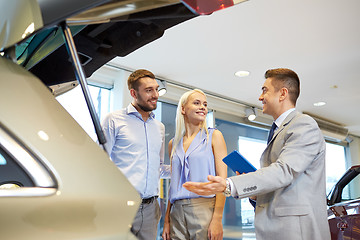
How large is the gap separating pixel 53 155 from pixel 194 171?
1.57 m

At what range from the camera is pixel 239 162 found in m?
1.69

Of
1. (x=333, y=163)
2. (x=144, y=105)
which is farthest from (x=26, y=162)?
(x=333, y=163)

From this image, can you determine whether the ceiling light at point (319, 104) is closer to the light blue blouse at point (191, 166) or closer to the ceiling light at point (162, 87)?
the ceiling light at point (162, 87)

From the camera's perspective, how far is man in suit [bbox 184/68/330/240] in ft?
4.98

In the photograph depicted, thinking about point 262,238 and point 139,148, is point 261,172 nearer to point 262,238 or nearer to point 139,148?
point 262,238

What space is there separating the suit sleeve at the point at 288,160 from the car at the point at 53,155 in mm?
921

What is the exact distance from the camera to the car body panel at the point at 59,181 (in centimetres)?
54

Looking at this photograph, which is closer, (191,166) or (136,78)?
(191,166)

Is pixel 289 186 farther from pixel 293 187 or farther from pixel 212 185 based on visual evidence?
pixel 212 185

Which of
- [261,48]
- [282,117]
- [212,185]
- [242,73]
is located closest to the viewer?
[212,185]

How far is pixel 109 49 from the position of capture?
3.31ft

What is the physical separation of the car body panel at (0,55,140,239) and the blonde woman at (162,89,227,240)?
1413 millimetres

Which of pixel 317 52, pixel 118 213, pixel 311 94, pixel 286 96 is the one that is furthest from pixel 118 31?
pixel 311 94

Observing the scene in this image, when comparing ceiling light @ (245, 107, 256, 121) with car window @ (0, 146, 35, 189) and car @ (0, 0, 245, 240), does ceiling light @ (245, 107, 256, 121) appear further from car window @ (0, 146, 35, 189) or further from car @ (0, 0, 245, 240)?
car window @ (0, 146, 35, 189)
